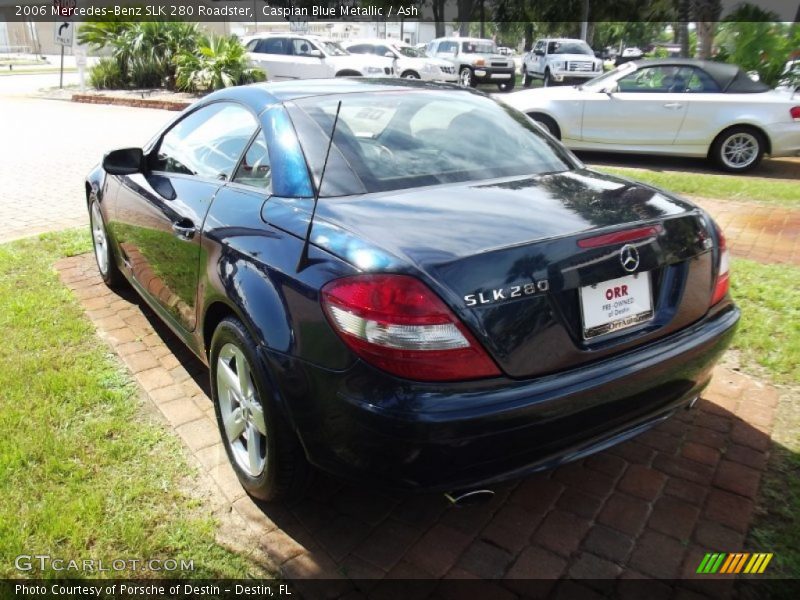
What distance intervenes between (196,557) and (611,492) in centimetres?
163

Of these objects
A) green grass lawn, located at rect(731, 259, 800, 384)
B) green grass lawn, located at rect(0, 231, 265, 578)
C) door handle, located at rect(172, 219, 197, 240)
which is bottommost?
green grass lawn, located at rect(0, 231, 265, 578)

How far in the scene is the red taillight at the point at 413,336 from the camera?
6.24ft

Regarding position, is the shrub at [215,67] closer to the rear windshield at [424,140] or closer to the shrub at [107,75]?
the shrub at [107,75]

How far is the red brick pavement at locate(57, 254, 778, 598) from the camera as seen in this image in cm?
225

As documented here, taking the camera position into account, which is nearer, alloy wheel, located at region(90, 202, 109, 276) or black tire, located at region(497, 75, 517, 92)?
alloy wheel, located at region(90, 202, 109, 276)

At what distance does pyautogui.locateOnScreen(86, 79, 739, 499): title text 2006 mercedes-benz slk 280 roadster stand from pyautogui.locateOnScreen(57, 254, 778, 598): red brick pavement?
0.87ft

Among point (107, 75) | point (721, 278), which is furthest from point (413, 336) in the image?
point (107, 75)

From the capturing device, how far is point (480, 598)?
2.15m

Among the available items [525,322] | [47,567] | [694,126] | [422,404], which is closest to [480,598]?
[422,404]

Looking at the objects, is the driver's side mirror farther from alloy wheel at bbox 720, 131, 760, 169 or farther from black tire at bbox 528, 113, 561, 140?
alloy wheel at bbox 720, 131, 760, 169

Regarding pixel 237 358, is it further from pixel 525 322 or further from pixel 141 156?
pixel 141 156

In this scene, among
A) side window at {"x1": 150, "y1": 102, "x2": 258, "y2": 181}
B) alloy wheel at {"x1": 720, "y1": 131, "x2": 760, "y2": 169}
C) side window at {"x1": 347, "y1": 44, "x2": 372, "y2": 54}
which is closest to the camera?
side window at {"x1": 150, "y1": 102, "x2": 258, "y2": 181}

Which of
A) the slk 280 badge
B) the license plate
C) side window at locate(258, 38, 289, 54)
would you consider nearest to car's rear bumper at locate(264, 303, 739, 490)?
the license plate

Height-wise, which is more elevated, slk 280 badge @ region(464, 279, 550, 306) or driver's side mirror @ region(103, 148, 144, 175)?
driver's side mirror @ region(103, 148, 144, 175)
